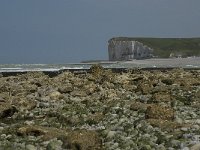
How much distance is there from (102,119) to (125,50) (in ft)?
497

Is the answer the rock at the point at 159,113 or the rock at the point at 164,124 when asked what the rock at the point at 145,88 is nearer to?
the rock at the point at 159,113

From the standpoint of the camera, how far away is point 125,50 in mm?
169125

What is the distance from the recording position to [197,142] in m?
13.5

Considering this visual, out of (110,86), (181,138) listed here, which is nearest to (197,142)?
(181,138)

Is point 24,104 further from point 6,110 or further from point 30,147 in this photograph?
point 30,147

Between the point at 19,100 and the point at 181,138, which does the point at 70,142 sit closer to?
the point at 181,138


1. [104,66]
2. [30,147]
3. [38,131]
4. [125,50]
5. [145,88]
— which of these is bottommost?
[125,50]

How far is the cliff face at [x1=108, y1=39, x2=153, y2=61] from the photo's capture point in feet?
546

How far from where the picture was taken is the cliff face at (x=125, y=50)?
166375 millimetres

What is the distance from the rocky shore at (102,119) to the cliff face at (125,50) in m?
138

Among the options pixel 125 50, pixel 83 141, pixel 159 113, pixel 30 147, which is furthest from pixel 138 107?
pixel 125 50

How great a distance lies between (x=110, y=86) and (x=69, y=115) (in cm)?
954

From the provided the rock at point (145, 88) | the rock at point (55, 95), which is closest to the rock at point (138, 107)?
the rock at point (55, 95)

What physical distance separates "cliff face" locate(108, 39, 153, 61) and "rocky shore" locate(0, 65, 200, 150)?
453 ft
